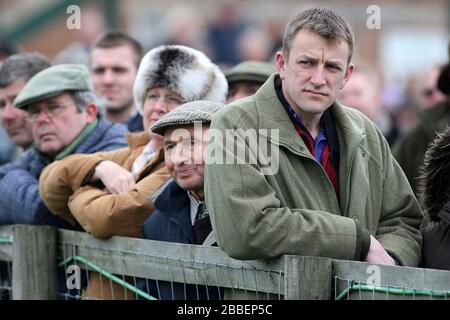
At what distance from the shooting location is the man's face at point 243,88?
7.36 meters

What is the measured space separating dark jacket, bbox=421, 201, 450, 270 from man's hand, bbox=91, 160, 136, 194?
1663mm

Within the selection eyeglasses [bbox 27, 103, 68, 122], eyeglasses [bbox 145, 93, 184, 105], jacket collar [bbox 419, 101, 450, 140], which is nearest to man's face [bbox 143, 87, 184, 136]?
eyeglasses [bbox 145, 93, 184, 105]

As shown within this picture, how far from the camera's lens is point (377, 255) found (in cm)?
485

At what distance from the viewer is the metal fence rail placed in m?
4.47

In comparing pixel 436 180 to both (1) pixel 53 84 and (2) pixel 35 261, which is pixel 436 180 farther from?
(1) pixel 53 84

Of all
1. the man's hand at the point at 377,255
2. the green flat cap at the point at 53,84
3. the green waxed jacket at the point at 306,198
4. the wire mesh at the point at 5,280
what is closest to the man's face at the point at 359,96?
the green flat cap at the point at 53,84

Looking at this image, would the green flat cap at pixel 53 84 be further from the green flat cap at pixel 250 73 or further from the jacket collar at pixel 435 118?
the jacket collar at pixel 435 118

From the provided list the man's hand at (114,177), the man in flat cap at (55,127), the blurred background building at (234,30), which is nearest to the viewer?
the man's hand at (114,177)

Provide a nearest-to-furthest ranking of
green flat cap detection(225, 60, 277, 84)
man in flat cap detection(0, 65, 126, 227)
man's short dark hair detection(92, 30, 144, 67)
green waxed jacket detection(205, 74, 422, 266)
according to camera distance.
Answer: green waxed jacket detection(205, 74, 422, 266), man in flat cap detection(0, 65, 126, 227), green flat cap detection(225, 60, 277, 84), man's short dark hair detection(92, 30, 144, 67)

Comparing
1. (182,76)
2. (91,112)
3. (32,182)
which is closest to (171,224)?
(182,76)

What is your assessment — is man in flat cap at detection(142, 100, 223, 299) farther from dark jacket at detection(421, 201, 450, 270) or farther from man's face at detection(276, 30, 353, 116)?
dark jacket at detection(421, 201, 450, 270)

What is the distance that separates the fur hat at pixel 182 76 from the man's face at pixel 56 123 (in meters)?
0.51

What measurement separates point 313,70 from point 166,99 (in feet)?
5.22

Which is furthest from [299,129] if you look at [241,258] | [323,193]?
[241,258]
